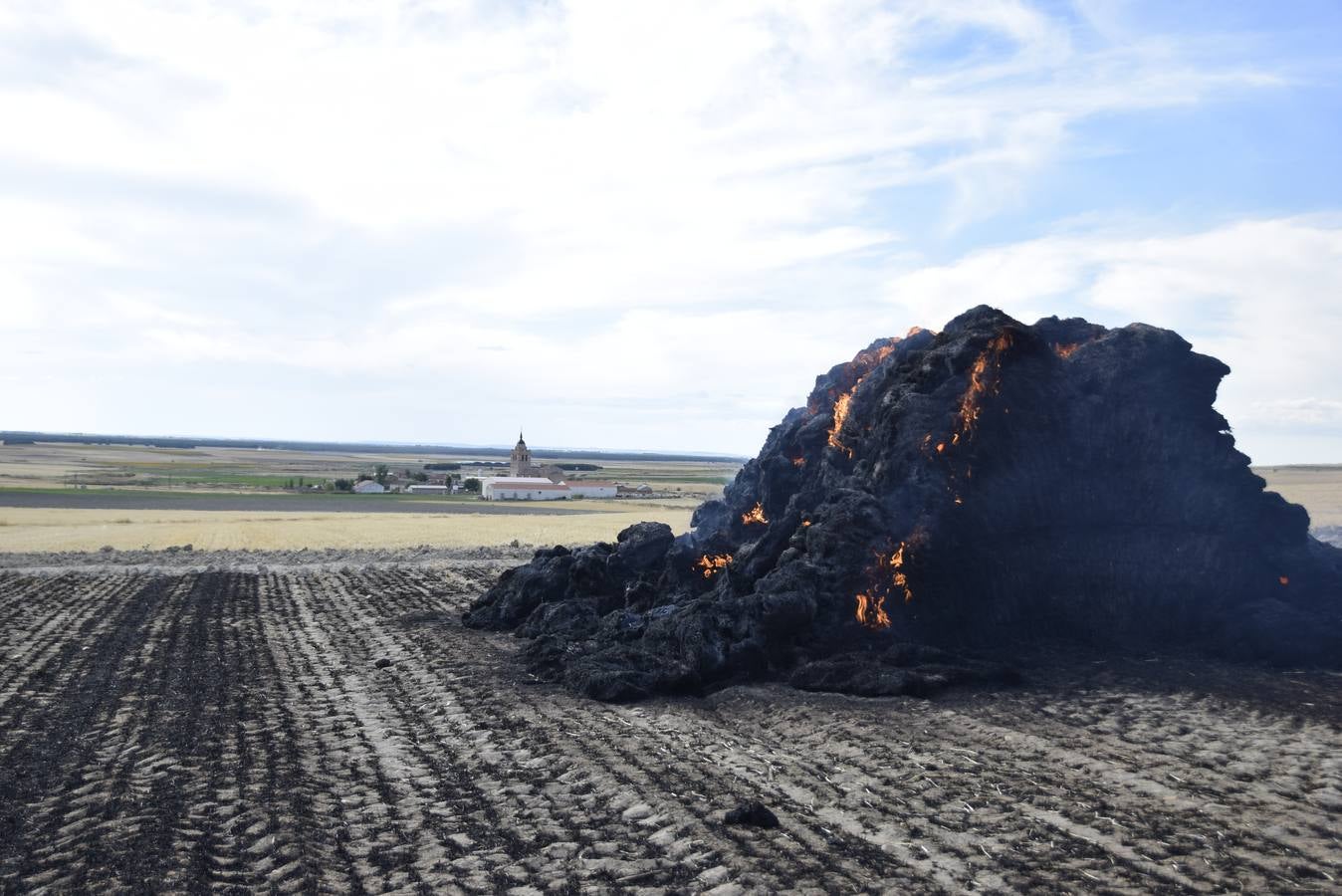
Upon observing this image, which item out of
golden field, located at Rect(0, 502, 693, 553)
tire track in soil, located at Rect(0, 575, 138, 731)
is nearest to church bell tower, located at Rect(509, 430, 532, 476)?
golden field, located at Rect(0, 502, 693, 553)

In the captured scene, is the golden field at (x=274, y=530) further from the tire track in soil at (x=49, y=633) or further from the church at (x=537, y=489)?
the church at (x=537, y=489)

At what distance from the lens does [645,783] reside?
13.1 m

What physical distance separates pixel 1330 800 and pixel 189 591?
34.8 m

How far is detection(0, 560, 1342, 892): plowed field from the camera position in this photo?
1012 cm

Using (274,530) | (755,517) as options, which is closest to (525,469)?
(274,530)

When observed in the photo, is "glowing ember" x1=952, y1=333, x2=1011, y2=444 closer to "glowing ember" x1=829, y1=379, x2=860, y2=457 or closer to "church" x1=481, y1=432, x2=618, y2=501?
"glowing ember" x1=829, y1=379, x2=860, y2=457

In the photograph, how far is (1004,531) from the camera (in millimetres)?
21578

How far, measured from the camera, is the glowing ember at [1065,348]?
24.7 metres

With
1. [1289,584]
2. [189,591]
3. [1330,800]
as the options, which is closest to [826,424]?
[1289,584]

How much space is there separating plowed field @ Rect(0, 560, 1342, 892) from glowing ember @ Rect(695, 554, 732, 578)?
7.28m

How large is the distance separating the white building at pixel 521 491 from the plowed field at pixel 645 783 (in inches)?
4286

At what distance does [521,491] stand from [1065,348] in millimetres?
111225

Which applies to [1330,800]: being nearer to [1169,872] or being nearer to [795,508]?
[1169,872]

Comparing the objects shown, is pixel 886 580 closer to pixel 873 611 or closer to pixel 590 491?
pixel 873 611
